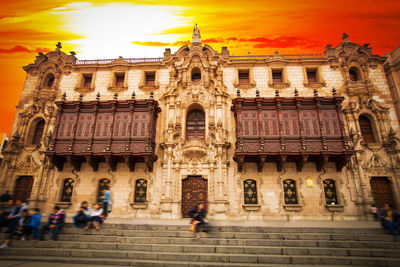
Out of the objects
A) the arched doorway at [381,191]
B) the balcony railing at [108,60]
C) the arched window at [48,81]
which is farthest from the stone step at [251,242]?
the arched window at [48,81]

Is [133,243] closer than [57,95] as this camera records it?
Yes

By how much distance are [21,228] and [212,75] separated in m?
16.3

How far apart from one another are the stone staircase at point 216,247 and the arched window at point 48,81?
1522 centimetres

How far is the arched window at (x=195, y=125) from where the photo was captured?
18141mm

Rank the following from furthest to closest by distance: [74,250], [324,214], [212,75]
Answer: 1. [212,75]
2. [324,214]
3. [74,250]

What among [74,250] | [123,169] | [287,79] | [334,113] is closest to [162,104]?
[123,169]

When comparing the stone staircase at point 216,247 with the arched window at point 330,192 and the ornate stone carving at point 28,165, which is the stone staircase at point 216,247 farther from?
the ornate stone carving at point 28,165

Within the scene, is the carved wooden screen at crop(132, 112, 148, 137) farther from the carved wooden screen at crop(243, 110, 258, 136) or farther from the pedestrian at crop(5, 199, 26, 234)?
the pedestrian at crop(5, 199, 26, 234)

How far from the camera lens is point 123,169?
17.1 meters

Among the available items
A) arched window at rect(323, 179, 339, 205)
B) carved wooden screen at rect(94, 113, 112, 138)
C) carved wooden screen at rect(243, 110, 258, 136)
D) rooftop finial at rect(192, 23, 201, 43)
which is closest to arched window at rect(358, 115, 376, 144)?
arched window at rect(323, 179, 339, 205)

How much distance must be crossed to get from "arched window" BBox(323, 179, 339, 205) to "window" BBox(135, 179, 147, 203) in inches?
548

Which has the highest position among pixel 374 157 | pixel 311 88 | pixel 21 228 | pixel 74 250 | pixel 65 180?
pixel 311 88

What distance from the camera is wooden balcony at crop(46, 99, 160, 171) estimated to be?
1630 centimetres

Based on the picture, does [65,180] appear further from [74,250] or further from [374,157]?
[374,157]
